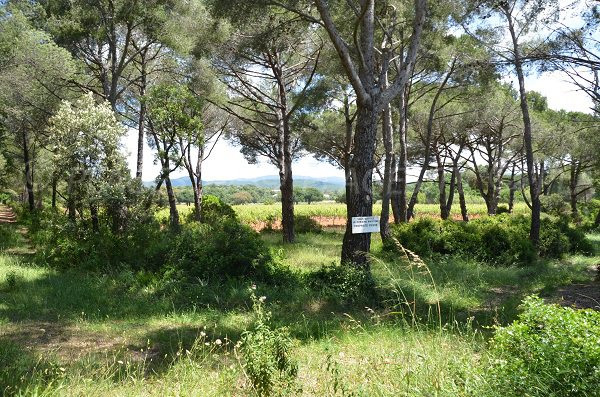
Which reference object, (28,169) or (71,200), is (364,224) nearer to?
(71,200)

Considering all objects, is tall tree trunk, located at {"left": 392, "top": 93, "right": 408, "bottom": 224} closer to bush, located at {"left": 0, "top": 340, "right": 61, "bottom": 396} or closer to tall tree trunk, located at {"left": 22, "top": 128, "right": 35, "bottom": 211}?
bush, located at {"left": 0, "top": 340, "right": 61, "bottom": 396}

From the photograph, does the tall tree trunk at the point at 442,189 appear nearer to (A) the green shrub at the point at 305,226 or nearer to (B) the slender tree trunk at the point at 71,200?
(A) the green shrub at the point at 305,226

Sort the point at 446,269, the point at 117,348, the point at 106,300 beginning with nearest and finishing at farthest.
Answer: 1. the point at 117,348
2. the point at 106,300
3. the point at 446,269

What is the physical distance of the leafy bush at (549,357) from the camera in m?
2.07

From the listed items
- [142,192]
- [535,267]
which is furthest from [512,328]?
[142,192]

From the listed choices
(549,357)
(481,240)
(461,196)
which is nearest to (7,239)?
(481,240)

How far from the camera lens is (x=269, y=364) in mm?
2793

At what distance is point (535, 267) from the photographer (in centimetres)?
1055

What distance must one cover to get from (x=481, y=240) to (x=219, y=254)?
306 inches

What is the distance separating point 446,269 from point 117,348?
7231 millimetres

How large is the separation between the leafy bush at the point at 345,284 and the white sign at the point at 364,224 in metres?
0.66

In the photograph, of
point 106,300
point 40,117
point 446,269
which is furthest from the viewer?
point 40,117

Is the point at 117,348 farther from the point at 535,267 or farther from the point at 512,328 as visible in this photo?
the point at 535,267

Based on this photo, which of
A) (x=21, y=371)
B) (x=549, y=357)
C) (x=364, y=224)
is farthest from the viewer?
(x=364, y=224)
